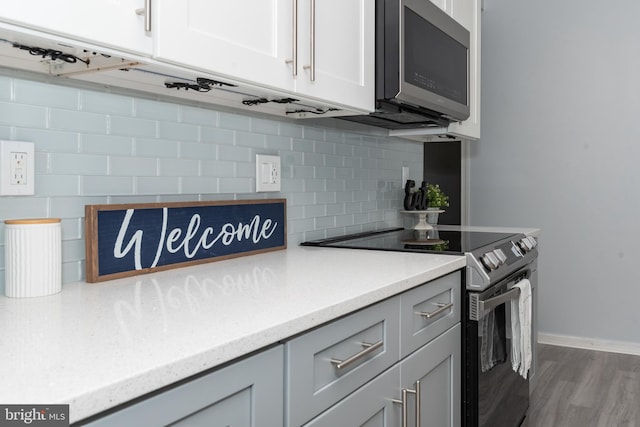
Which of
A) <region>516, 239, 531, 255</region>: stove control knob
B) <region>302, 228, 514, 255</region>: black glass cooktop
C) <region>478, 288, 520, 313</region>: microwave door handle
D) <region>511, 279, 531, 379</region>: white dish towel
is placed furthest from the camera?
<region>516, 239, 531, 255</region>: stove control knob

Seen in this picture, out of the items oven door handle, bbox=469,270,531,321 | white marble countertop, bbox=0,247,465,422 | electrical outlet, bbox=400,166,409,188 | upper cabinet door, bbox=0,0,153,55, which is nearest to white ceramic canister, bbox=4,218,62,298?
white marble countertop, bbox=0,247,465,422

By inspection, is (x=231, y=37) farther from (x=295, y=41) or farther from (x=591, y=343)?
(x=591, y=343)

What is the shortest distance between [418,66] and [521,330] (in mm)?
1063

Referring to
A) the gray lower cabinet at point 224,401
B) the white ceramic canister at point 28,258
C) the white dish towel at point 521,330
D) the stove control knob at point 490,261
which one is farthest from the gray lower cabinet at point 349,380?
the white ceramic canister at point 28,258

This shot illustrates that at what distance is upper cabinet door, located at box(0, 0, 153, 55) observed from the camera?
811 mm

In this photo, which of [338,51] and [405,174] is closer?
[338,51]

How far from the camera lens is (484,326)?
179 centimetres

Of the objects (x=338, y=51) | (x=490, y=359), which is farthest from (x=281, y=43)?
(x=490, y=359)

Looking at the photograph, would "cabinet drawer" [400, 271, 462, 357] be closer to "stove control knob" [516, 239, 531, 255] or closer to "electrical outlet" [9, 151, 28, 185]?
"stove control knob" [516, 239, 531, 255]

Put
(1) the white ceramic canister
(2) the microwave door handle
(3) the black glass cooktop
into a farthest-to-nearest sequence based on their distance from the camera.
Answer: (3) the black glass cooktop, (2) the microwave door handle, (1) the white ceramic canister

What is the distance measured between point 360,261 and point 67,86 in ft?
2.99

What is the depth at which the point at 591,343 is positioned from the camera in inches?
140

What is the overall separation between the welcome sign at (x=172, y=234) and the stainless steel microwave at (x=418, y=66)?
57 cm

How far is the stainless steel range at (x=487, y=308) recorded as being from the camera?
173cm
